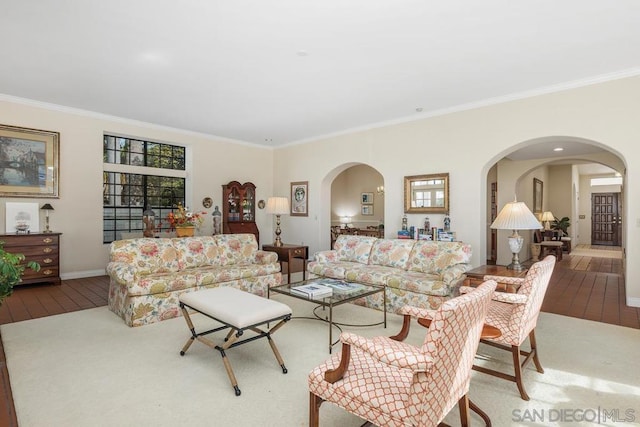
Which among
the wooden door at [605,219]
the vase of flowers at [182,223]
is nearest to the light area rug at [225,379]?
the vase of flowers at [182,223]

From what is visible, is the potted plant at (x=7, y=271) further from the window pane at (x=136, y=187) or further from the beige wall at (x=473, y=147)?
the beige wall at (x=473, y=147)

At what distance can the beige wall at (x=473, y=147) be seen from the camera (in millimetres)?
4227

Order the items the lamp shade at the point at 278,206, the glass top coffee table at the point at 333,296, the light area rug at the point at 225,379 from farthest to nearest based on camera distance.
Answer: the lamp shade at the point at 278,206, the glass top coffee table at the point at 333,296, the light area rug at the point at 225,379

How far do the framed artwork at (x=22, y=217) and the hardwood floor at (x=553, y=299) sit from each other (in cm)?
92

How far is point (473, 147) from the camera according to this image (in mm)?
5367

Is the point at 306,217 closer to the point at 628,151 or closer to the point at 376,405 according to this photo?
the point at 628,151

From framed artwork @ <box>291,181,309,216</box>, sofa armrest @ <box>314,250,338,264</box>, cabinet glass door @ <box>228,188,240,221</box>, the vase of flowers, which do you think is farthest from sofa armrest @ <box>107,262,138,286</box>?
framed artwork @ <box>291,181,309,216</box>

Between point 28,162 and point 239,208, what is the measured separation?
380cm

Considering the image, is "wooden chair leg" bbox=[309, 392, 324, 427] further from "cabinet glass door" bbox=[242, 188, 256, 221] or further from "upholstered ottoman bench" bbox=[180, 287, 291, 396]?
"cabinet glass door" bbox=[242, 188, 256, 221]

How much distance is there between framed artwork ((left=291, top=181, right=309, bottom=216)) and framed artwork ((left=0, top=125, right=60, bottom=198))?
14.8 feet

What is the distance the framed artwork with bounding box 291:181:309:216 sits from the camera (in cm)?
796

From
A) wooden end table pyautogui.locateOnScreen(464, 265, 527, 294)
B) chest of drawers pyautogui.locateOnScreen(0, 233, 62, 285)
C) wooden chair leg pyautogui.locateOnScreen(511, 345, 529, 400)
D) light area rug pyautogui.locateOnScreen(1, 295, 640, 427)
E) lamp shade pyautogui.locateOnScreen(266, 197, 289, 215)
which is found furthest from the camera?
lamp shade pyautogui.locateOnScreen(266, 197, 289, 215)

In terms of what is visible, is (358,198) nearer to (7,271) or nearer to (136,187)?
(136,187)

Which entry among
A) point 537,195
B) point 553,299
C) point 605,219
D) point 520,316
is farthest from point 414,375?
point 605,219
